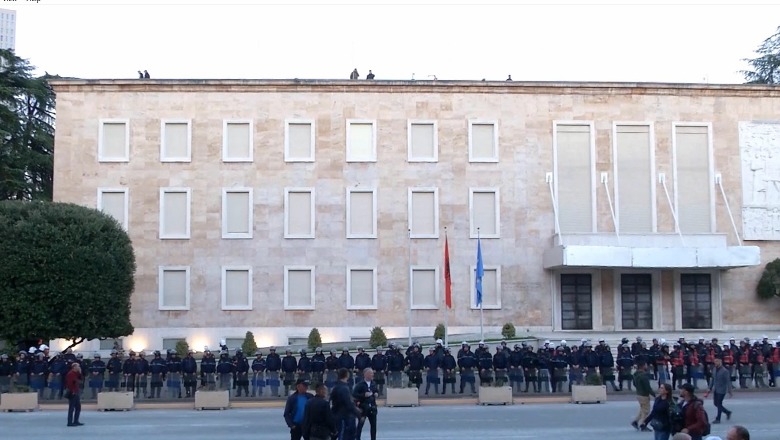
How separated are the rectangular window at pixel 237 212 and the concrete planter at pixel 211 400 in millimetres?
16369

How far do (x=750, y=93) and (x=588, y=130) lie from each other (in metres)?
7.93

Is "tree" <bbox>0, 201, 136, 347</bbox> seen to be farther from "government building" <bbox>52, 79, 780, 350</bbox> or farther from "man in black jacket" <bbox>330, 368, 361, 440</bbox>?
"man in black jacket" <bbox>330, 368, 361, 440</bbox>

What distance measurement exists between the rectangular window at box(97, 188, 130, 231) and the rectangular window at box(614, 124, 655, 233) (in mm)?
22334

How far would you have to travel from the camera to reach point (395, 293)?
143 feet

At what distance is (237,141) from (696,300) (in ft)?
73.1

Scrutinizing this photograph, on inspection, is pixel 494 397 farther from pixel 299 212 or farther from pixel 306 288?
pixel 299 212

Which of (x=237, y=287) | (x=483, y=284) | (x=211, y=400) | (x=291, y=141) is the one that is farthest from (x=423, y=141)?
(x=211, y=400)

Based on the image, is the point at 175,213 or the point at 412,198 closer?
the point at 175,213

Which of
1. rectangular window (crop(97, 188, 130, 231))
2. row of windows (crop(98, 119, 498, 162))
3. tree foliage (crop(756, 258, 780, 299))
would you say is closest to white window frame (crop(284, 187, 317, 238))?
row of windows (crop(98, 119, 498, 162))

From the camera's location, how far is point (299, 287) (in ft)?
143

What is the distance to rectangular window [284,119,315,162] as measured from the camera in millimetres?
44219

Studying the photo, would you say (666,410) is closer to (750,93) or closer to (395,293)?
(395,293)

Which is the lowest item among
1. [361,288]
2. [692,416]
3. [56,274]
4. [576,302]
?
[692,416]

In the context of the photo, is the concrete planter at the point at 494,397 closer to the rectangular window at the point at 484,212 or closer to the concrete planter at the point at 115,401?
the concrete planter at the point at 115,401
